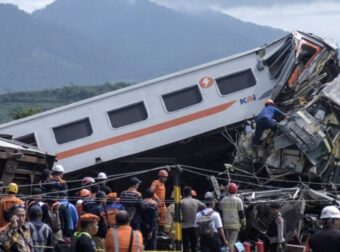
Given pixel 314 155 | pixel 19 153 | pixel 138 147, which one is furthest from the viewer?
pixel 138 147

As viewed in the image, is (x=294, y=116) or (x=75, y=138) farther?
(x=75, y=138)

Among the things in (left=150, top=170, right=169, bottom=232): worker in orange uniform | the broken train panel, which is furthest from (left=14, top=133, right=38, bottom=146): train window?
the broken train panel

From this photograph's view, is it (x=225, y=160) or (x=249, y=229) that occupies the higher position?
(x=225, y=160)

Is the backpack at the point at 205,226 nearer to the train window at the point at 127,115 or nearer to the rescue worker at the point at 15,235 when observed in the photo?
the rescue worker at the point at 15,235

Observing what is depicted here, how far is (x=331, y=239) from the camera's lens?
387 inches

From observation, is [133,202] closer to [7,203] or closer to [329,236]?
[7,203]

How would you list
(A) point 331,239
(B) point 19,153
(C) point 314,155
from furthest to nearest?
(C) point 314,155 → (B) point 19,153 → (A) point 331,239

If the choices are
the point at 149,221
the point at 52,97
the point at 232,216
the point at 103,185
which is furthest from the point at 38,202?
the point at 52,97

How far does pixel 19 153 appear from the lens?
56.4ft

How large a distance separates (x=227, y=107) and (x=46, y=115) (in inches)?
160

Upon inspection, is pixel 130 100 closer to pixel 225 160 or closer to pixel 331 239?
pixel 225 160

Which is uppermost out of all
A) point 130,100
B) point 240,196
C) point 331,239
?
point 130,100

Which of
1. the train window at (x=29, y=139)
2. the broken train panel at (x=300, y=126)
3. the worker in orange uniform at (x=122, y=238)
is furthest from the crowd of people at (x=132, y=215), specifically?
the train window at (x=29, y=139)

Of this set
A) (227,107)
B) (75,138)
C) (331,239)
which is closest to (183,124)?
(227,107)
